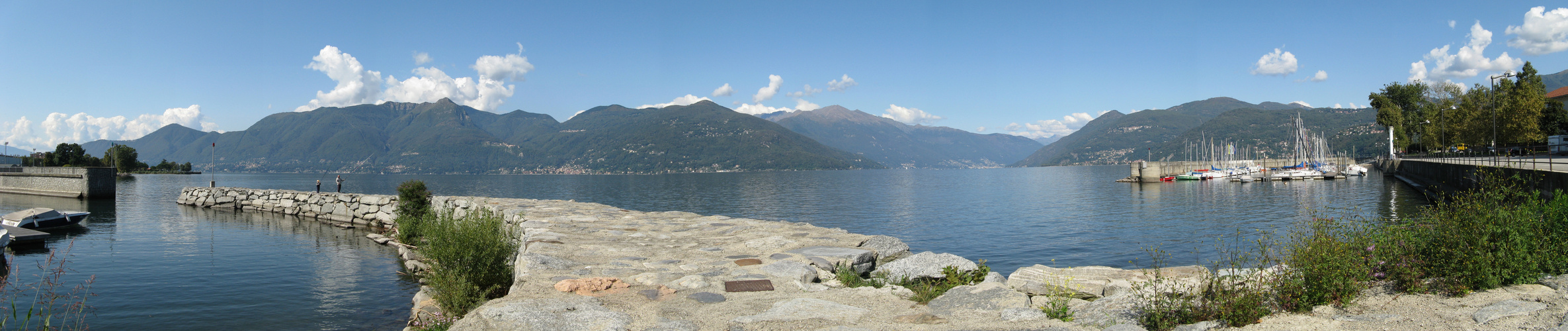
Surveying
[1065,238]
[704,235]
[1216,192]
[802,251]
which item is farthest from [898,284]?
[1216,192]

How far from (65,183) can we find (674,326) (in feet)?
194

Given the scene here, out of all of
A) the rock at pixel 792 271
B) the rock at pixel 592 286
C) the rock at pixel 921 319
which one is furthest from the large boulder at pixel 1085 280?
the rock at pixel 592 286

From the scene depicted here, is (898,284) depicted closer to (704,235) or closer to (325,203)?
(704,235)

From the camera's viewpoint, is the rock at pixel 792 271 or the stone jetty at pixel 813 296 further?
the rock at pixel 792 271

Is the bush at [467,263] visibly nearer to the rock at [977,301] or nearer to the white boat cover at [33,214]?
the rock at [977,301]

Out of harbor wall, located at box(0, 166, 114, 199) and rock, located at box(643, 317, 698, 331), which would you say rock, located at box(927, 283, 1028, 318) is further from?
harbor wall, located at box(0, 166, 114, 199)

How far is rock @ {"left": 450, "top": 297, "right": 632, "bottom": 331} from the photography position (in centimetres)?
509

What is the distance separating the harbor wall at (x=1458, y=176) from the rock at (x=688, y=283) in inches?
285

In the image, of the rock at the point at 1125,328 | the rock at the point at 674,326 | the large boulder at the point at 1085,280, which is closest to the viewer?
the rock at the point at 1125,328

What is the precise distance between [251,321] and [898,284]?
1028cm

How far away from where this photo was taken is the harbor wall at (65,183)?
41.8 m

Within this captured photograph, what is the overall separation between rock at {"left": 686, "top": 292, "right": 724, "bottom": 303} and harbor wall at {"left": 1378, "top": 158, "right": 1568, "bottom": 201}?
699cm

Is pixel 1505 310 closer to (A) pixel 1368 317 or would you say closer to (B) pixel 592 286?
(A) pixel 1368 317

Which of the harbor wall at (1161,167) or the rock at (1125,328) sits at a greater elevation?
the harbor wall at (1161,167)
